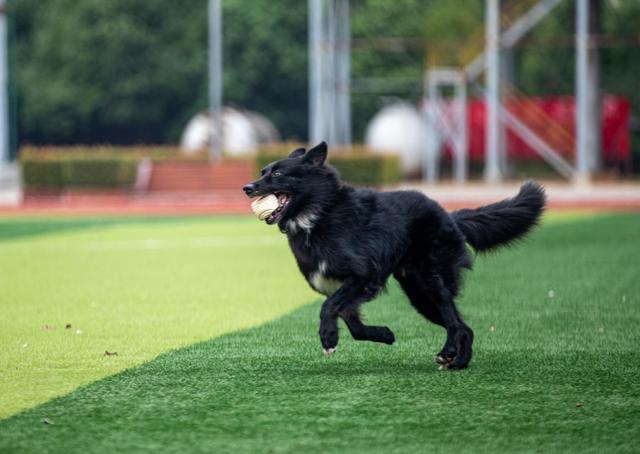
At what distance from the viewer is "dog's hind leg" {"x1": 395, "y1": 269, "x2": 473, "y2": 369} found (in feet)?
26.2

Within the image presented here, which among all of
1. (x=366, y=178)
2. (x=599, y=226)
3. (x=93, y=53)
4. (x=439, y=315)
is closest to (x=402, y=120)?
(x=366, y=178)

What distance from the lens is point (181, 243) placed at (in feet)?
65.9

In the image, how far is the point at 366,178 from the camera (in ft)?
119

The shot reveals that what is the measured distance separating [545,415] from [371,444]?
115cm

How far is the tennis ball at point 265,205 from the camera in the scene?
7.97 metres

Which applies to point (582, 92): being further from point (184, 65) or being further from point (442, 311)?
point (442, 311)

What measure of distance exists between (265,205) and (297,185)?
25 centimetres

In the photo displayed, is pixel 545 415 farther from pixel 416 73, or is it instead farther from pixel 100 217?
pixel 416 73

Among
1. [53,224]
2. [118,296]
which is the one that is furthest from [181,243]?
[118,296]

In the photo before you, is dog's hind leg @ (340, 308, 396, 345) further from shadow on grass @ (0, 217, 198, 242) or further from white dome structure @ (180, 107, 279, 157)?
white dome structure @ (180, 107, 279, 157)

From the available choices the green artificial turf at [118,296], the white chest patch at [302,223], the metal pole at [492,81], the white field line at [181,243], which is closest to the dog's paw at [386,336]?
the white chest patch at [302,223]

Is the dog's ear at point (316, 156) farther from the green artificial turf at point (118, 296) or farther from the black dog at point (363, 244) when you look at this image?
the green artificial turf at point (118, 296)

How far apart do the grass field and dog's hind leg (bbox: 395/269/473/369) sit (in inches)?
6.2

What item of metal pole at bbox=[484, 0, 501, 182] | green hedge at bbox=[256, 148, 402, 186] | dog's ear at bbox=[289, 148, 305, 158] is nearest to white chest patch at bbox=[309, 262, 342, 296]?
dog's ear at bbox=[289, 148, 305, 158]
